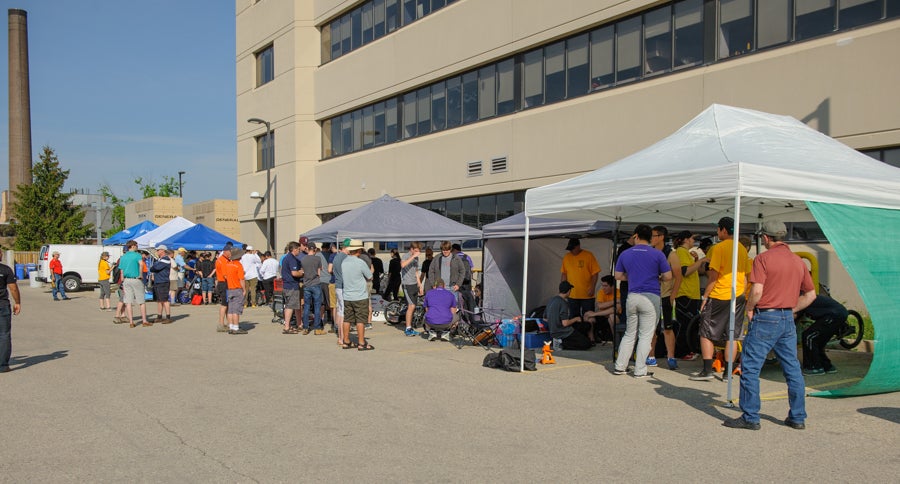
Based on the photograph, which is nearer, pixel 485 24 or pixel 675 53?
pixel 675 53

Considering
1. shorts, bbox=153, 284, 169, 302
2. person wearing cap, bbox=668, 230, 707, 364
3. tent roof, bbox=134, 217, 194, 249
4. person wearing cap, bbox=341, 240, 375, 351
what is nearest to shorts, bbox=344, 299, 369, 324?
person wearing cap, bbox=341, 240, 375, 351

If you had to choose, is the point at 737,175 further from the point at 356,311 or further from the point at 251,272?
the point at 251,272

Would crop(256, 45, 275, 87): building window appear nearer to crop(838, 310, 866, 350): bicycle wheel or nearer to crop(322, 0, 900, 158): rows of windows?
crop(322, 0, 900, 158): rows of windows

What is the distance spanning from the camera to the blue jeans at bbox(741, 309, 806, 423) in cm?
636

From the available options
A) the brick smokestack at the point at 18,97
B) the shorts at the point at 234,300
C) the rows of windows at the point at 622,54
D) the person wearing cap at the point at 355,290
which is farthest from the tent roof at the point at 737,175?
the brick smokestack at the point at 18,97

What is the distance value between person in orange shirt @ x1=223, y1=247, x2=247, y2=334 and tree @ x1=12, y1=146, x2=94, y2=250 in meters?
37.2

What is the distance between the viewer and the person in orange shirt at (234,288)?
45.9ft

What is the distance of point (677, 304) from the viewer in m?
10.4

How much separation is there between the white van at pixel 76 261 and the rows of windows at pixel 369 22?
513 inches

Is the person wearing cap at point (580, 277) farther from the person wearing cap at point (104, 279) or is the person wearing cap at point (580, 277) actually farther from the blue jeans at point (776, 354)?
the person wearing cap at point (104, 279)

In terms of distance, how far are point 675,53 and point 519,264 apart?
6050 mm

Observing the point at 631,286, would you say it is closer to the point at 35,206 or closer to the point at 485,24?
the point at 485,24

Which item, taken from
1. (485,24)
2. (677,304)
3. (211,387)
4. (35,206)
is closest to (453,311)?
(677,304)

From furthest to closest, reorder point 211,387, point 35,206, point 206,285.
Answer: point 35,206 → point 206,285 → point 211,387
